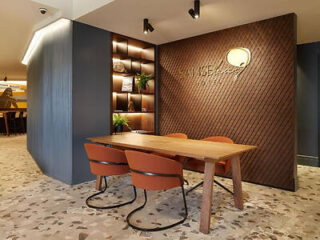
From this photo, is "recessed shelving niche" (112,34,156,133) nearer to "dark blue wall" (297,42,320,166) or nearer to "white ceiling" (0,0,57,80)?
"white ceiling" (0,0,57,80)

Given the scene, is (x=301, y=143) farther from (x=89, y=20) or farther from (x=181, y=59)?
(x=89, y=20)

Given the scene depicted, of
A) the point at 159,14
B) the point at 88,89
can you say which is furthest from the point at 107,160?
the point at 159,14

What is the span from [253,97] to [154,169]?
256cm

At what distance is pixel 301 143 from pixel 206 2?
4103 mm

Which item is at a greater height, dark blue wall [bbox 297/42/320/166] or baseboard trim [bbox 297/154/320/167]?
dark blue wall [bbox 297/42/320/166]

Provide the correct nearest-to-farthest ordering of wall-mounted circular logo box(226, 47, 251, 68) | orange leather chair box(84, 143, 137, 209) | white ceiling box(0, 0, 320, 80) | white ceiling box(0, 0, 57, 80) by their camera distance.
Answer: orange leather chair box(84, 143, 137, 209), white ceiling box(0, 0, 320, 80), white ceiling box(0, 0, 57, 80), wall-mounted circular logo box(226, 47, 251, 68)

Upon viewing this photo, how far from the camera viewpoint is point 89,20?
13.0ft

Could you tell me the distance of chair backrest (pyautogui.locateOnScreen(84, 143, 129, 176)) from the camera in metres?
2.96

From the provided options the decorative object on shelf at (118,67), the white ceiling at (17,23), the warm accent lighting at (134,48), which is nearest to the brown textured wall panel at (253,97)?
the warm accent lighting at (134,48)

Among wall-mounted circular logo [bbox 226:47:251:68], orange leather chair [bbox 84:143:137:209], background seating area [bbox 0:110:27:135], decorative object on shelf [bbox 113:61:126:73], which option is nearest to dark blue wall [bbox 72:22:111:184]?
decorative object on shelf [bbox 113:61:126:73]

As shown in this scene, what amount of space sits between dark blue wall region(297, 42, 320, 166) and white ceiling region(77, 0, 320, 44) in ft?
2.66

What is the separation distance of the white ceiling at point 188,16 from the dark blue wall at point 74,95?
1.39ft

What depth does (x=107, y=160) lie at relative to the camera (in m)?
2.96

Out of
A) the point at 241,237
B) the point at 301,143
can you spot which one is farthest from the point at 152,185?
the point at 301,143
